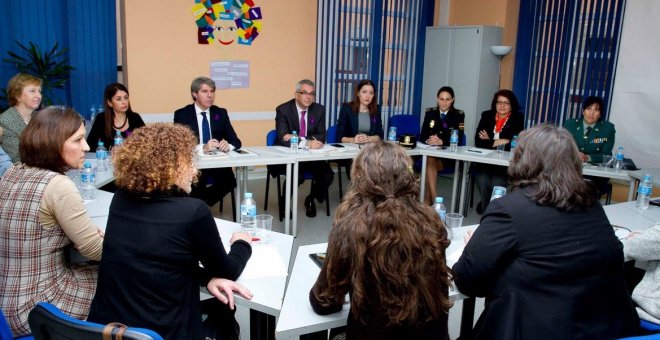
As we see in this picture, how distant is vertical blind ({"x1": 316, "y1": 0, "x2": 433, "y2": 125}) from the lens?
6387 millimetres

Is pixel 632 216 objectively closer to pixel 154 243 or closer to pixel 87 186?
pixel 154 243

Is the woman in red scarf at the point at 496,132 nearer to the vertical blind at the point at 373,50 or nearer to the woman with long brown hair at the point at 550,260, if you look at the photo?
the vertical blind at the point at 373,50

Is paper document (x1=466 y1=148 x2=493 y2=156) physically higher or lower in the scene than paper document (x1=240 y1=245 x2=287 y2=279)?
higher

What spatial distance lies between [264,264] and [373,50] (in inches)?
197

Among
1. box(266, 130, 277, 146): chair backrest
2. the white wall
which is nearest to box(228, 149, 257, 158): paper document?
box(266, 130, 277, 146): chair backrest

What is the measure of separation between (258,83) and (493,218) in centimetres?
468

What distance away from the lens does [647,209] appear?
3168mm

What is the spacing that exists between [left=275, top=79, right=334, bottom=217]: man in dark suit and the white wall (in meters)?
3.15

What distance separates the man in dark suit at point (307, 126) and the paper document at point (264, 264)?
101 inches

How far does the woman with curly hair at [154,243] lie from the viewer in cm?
161

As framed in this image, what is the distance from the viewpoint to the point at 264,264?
2.10 m

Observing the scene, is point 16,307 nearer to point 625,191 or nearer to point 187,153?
point 187,153

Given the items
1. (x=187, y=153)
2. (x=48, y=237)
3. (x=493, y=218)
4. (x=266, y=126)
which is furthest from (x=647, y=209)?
(x=266, y=126)

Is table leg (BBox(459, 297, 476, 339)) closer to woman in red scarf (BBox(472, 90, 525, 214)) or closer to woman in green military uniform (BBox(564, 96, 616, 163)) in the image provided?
woman in red scarf (BBox(472, 90, 525, 214))
